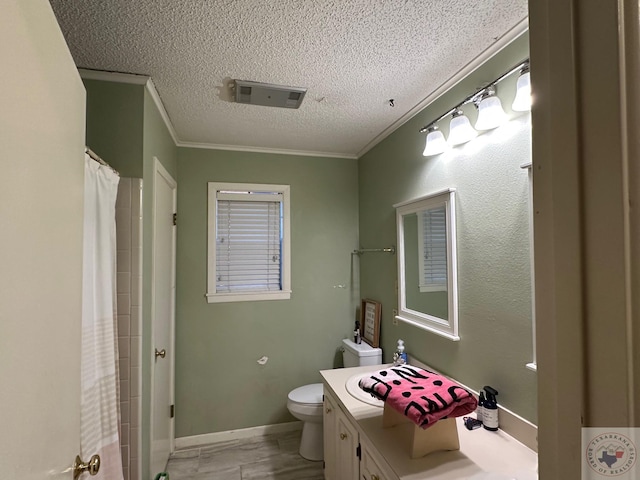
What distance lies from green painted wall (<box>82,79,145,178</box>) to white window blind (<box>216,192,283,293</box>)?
3.44 ft

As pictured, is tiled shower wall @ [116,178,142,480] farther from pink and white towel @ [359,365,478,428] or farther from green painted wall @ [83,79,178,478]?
pink and white towel @ [359,365,478,428]

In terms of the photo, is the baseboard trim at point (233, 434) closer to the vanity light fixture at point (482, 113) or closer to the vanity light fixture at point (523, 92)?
the vanity light fixture at point (482, 113)

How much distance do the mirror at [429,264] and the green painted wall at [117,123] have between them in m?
1.54

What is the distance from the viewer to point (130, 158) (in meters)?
1.57

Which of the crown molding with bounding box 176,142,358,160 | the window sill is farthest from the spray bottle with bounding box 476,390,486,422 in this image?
the crown molding with bounding box 176,142,358,160

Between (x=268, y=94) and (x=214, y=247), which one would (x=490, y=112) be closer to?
(x=268, y=94)

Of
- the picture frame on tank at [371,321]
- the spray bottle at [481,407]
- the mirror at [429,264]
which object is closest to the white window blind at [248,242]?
the picture frame on tank at [371,321]

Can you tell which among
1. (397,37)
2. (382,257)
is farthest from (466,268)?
(397,37)

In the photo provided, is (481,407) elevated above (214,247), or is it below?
below

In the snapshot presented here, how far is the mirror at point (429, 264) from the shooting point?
→ 1.64m

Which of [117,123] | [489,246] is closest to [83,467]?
[117,123]

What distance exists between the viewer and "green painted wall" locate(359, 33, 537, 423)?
125 centimetres

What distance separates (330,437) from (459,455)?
2.73 ft

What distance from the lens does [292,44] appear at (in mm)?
1367
